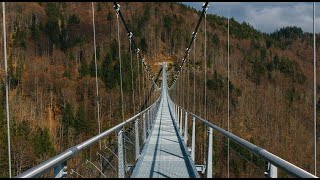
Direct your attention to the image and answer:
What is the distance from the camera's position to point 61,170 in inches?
70.2

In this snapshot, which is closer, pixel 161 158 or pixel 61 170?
pixel 61 170

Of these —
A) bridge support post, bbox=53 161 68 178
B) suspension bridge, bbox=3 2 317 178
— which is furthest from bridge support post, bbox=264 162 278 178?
bridge support post, bbox=53 161 68 178

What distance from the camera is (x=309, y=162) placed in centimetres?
966

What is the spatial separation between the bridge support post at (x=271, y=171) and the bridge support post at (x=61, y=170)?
2.64 feet

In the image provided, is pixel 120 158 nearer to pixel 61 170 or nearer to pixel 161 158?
pixel 61 170

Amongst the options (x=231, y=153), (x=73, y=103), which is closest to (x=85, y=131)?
(x=73, y=103)

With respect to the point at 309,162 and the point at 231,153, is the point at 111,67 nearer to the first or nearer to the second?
the point at 309,162

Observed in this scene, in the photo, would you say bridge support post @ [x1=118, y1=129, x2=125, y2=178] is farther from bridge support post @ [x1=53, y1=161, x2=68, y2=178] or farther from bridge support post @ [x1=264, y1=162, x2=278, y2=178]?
bridge support post @ [x1=264, y1=162, x2=278, y2=178]

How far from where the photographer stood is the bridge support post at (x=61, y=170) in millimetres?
1734

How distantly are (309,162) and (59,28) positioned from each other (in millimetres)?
75925

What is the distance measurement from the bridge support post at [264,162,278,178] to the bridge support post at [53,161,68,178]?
2.64ft

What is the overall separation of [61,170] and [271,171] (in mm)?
819

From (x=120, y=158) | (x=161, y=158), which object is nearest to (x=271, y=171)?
→ (x=120, y=158)

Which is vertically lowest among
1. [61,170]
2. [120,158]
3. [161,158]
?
[161,158]
